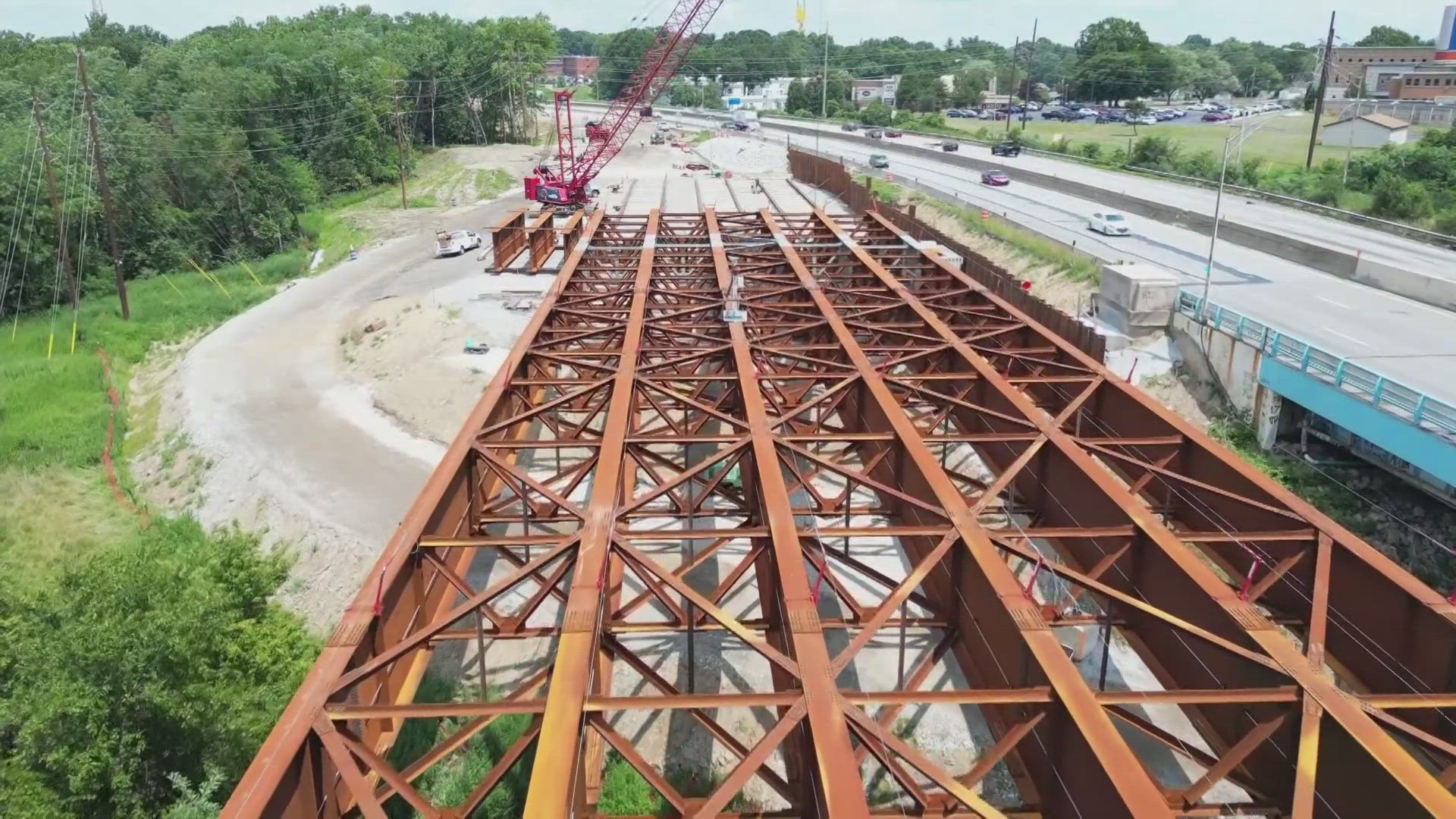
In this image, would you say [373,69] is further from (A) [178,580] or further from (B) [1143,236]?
(A) [178,580]

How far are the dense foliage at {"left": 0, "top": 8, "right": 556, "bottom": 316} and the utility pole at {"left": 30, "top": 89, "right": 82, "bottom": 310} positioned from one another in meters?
0.70

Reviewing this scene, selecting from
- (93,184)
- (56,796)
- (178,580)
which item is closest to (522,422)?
(178,580)

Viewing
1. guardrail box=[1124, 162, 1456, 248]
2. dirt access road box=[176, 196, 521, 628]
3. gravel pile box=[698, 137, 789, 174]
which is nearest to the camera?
dirt access road box=[176, 196, 521, 628]

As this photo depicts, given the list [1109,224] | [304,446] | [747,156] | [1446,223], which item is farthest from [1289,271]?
[747,156]

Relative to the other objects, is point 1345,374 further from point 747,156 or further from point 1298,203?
point 747,156

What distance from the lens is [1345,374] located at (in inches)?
875

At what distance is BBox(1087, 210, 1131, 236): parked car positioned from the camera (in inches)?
1836

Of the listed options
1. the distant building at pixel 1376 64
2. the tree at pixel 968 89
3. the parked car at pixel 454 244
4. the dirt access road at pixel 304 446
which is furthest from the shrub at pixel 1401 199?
the tree at pixel 968 89

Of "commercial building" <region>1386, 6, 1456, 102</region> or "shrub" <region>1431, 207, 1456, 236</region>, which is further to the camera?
"commercial building" <region>1386, 6, 1456, 102</region>

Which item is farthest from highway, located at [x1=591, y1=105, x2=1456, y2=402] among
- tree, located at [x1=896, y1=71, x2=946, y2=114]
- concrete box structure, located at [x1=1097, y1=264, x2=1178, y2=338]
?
tree, located at [x1=896, y1=71, x2=946, y2=114]

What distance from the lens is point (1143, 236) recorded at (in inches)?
1828

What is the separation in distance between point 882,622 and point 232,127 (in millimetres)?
80116

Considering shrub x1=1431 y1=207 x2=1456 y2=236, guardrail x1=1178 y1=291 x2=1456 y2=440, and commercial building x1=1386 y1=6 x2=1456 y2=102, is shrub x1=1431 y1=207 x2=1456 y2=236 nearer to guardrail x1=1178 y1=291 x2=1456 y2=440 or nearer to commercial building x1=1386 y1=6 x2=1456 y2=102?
guardrail x1=1178 y1=291 x2=1456 y2=440

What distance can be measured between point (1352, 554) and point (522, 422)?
42.3 feet
